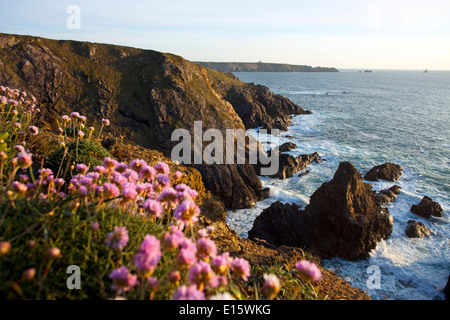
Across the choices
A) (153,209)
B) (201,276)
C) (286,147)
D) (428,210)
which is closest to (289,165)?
(286,147)

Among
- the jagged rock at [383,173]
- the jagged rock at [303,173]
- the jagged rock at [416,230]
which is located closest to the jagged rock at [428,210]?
the jagged rock at [416,230]

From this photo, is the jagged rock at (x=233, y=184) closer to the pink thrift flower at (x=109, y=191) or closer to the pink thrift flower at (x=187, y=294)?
the pink thrift flower at (x=109, y=191)

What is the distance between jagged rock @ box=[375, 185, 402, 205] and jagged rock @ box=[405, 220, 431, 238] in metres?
3.23

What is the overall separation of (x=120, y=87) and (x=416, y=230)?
33.8 meters

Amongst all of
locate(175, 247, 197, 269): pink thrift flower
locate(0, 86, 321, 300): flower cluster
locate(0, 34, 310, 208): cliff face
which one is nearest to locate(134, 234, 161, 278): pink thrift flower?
locate(0, 86, 321, 300): flower cluster

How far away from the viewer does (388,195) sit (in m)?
22.9

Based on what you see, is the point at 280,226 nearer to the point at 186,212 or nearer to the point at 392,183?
the point at 186,212

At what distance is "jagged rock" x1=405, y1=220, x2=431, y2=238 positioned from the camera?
17.9 metres

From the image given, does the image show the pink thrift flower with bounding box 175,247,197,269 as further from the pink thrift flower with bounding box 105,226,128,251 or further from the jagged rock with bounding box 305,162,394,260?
the jagged rock with bounding box 305,162,394,260

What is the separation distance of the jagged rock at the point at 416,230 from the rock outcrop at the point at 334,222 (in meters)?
4.41

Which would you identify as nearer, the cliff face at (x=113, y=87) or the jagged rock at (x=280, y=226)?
the jagged rock at (x=280, y=226)

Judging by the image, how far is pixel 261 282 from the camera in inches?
158

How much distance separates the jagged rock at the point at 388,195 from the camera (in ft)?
72.4
